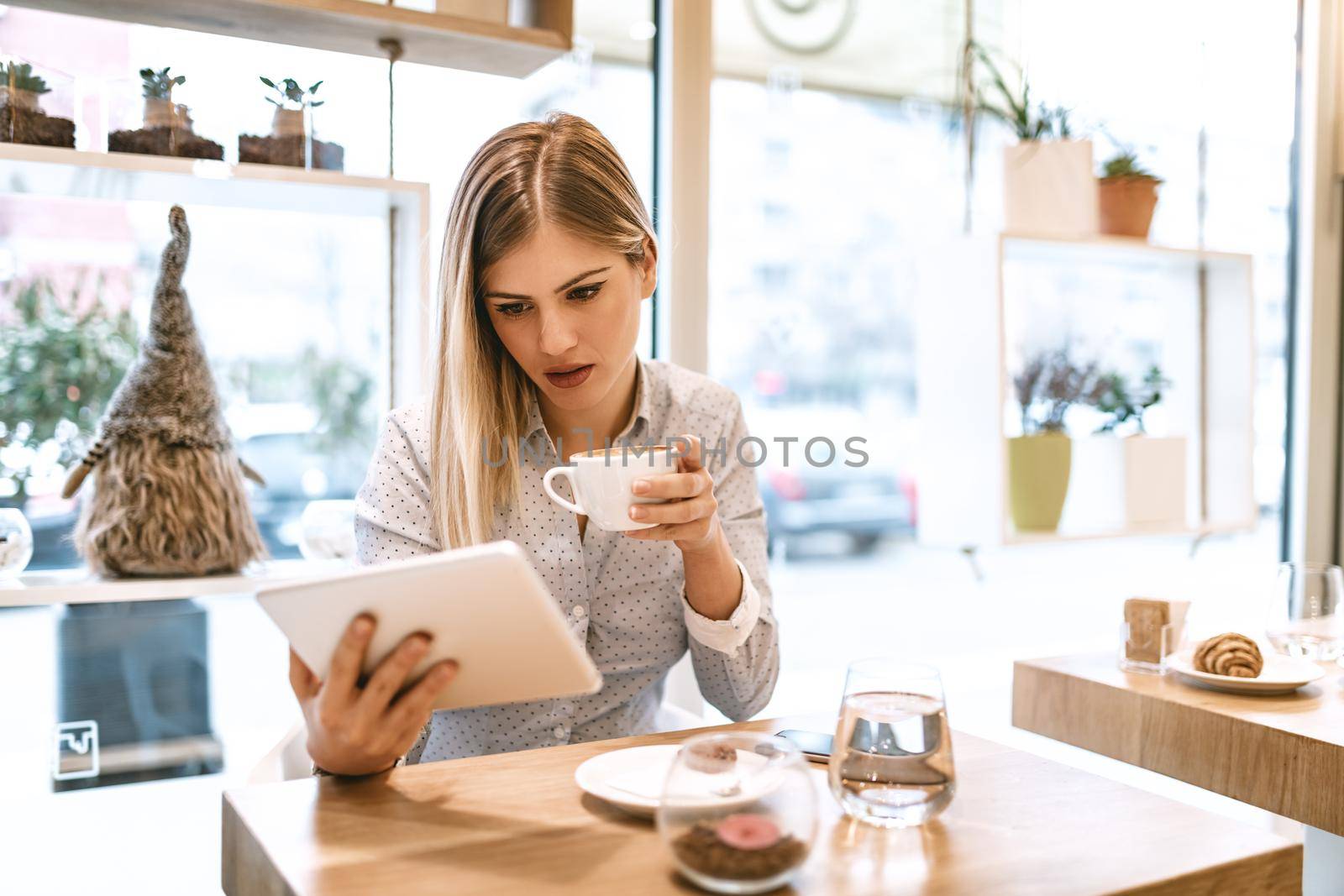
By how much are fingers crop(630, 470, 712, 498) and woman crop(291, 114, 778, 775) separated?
119 millimetres

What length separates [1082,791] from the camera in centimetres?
101

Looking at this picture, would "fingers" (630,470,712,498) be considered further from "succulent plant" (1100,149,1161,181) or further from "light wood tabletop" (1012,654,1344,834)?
"succulent plant" (1100,149,1161,181)

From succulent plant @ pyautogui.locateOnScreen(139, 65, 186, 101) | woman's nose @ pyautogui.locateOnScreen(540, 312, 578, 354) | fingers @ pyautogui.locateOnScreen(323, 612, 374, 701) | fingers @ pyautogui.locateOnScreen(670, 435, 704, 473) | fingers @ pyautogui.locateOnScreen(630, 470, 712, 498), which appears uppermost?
succulent plant @ pyautogui.locateOnScreen(139, 65, 186, 101)

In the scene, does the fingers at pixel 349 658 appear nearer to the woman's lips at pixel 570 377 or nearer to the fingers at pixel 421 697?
the fingers at pixel 421 697

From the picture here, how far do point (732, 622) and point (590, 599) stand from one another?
25cm

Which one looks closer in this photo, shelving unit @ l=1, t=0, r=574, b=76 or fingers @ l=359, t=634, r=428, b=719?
fingers @ l=359, t=634, r=428, b=719

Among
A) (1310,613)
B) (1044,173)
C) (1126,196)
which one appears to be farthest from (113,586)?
(1126,196)

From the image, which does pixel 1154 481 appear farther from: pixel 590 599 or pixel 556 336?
pixel 556 336

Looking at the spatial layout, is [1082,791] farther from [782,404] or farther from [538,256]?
[782,404]

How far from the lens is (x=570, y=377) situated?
145 cm

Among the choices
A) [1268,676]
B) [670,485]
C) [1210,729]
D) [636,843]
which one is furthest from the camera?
[1268,676]

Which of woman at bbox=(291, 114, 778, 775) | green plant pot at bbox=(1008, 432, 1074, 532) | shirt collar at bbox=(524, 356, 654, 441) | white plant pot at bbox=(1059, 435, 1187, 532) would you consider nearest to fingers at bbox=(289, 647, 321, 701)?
woman at bbox=(291, 114, 778, 775)

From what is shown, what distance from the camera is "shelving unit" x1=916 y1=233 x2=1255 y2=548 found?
242 centimetres

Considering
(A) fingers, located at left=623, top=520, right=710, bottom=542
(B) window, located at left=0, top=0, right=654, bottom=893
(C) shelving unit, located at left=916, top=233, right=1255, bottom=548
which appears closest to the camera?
(A) fingers, located at left=623, top=520, right=710, bottom=542
